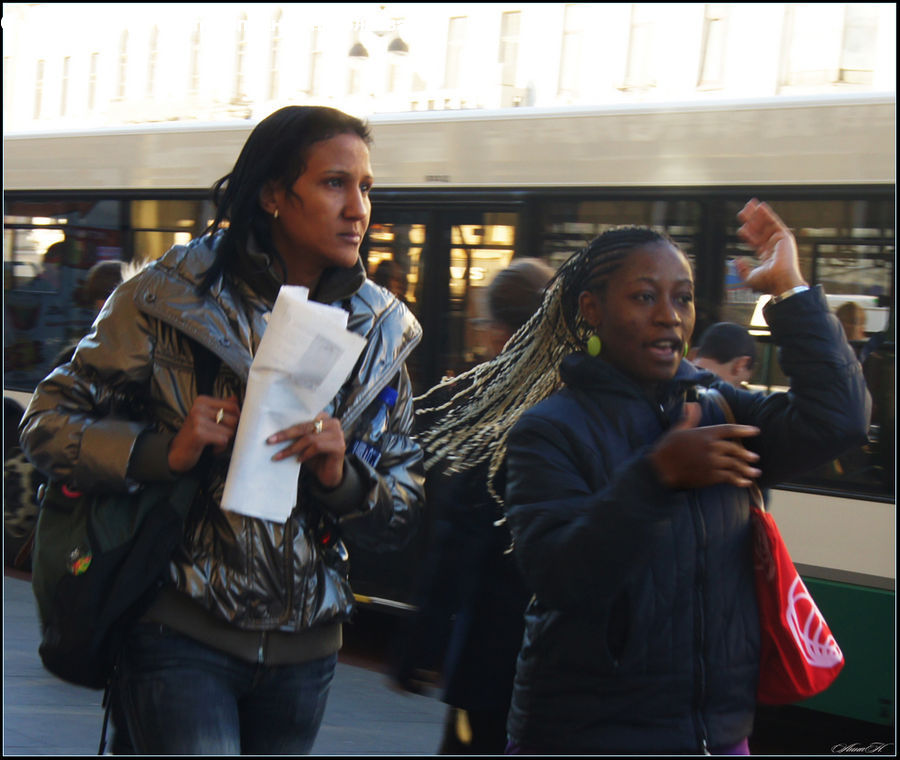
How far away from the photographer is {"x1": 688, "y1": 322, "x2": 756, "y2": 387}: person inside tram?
17.0 ft

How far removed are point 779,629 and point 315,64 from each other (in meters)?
32.7

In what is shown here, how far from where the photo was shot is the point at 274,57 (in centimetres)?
3488

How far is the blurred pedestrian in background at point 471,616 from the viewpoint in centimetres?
325

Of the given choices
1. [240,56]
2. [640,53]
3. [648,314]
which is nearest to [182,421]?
[648,314]

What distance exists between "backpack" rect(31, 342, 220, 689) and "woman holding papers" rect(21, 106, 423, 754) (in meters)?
0.04

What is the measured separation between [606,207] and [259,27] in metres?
29.9

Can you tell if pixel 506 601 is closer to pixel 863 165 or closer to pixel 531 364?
pixel 531 364

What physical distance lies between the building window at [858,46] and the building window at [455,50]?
8347mm

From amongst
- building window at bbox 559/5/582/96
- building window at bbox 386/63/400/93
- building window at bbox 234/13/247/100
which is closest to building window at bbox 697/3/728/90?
building window at bbox 559/5/582/96

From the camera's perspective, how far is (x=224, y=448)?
2320mm

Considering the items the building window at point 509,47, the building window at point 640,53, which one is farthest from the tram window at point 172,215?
the building window at point 640,53

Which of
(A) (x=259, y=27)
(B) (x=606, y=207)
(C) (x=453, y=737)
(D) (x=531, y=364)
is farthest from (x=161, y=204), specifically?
(A) (x=259, y=27)

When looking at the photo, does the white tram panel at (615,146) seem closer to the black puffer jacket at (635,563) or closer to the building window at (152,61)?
the black puffer jacket at (635,563)

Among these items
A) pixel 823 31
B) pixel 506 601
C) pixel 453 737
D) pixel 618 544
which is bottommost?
pixel 453 737
